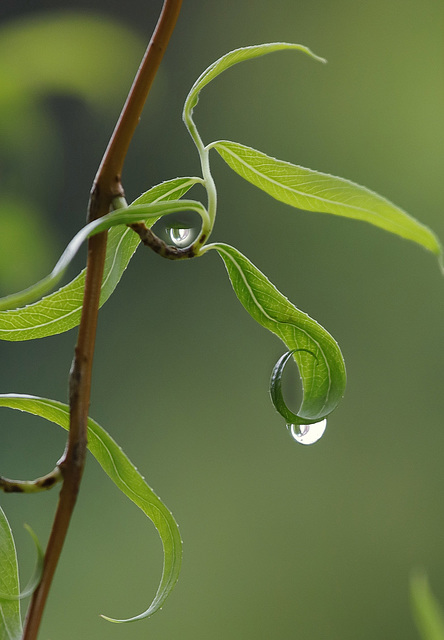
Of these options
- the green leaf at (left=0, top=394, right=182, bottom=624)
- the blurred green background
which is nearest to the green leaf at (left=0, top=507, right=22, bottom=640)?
the green leaf at (left=0, top=394, right=182, bottom=624)

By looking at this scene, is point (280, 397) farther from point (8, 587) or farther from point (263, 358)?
point (263, 358)

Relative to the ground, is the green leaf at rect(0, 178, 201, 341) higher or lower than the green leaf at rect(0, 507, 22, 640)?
higher

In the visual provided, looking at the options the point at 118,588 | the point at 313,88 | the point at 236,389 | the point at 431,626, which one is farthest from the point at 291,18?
the point at 431,626

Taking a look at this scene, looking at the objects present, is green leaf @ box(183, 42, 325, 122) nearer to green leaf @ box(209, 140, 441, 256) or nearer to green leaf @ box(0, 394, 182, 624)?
green leaf @ box(209, 140, 441, 256)

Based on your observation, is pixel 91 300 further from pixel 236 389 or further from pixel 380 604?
pixel 380 604

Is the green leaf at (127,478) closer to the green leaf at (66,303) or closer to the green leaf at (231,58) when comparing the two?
the green leaf at (66,303)

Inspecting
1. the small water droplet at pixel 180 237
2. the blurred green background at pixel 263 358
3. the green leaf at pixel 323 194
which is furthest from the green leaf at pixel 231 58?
the blurred green background at pixel 263 358
